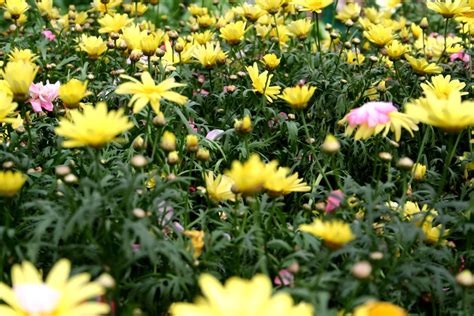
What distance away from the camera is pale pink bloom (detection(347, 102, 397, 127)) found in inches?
70.5

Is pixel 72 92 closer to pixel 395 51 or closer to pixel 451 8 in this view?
pixel 395 51

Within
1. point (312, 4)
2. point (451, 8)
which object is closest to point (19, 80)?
point (312, 4)

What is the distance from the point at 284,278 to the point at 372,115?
49 cm

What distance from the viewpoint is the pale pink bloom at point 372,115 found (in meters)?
1.79

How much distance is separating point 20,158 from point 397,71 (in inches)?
54.6

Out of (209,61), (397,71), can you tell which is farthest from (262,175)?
(397,71)

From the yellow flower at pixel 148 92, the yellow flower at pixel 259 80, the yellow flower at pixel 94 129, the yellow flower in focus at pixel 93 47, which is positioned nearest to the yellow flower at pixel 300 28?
the yellow flower at pixel 259 80

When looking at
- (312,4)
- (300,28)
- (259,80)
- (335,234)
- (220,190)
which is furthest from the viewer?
(300,28)

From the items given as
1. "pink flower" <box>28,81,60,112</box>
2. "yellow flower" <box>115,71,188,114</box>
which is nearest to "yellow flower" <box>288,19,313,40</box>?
"pink flower" <box>28,81,60,112</box>

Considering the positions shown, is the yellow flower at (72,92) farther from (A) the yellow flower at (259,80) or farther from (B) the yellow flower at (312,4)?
(B) the yellow flower at (312,4)

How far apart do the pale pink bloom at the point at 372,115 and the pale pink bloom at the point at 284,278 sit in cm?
45

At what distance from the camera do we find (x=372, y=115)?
5.89ft

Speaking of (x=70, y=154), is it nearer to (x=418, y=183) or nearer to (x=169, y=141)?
(x=169, y=141)

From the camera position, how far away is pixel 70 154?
6.59 feet
